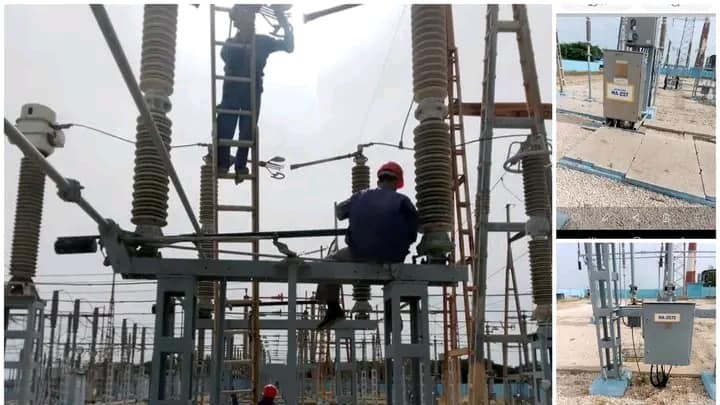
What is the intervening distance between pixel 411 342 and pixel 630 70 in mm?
4513

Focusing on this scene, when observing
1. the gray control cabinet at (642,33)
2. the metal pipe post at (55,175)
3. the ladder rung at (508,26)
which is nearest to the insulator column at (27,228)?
the metal pipe post at (55,175)

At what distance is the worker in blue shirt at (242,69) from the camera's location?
5027 millimetres

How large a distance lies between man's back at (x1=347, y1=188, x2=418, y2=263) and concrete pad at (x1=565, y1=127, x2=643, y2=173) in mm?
2237

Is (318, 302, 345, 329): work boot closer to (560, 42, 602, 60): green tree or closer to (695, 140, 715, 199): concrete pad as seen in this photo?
(560, 42, 602, 60): green tree

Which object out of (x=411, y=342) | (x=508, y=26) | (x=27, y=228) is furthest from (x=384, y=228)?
(x=27, y=228)

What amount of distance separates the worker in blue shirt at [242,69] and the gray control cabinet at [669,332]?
4819mm

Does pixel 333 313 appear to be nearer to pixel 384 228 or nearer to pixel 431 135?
pixel 384 228

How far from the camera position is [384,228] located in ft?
13.6

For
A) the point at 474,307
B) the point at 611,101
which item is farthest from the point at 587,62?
the point at 474,307

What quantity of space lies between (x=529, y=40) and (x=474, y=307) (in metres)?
2.60

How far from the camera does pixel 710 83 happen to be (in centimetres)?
596

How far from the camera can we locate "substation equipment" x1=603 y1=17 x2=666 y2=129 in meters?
6.57

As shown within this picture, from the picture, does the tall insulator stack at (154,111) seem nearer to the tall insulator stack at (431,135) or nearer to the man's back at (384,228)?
the man's back at (384,228)

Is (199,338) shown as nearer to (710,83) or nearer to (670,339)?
(670,339)
